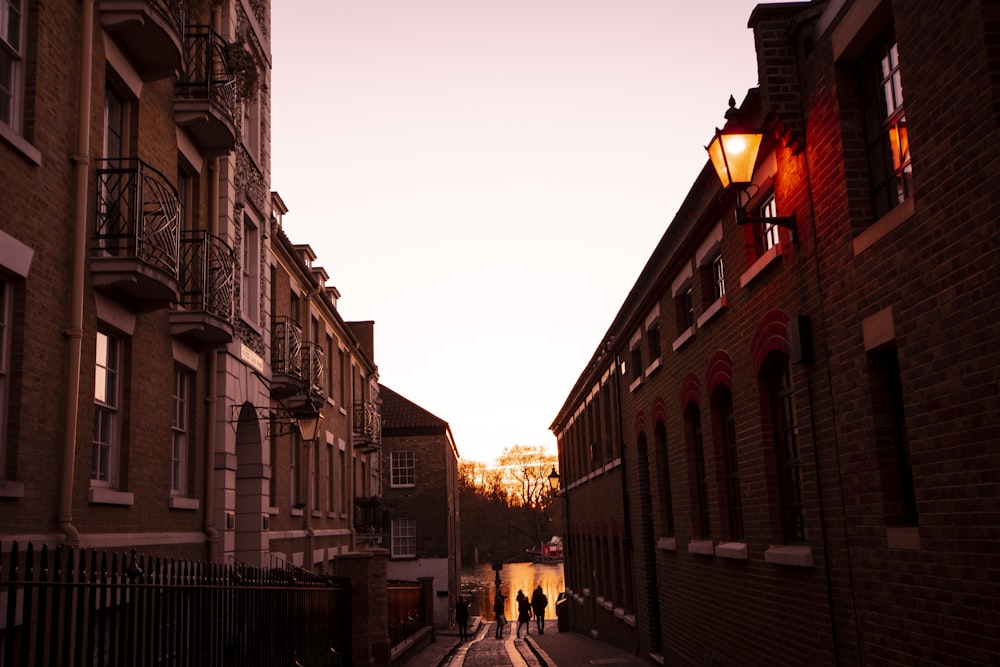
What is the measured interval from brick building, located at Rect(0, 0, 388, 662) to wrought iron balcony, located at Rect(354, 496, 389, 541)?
10.2 m

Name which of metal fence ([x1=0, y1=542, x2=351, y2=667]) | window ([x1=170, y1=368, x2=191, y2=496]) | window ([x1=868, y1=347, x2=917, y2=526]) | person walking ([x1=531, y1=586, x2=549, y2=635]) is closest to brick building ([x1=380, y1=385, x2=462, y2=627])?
person walking ([x1=531, y1=586, x2=549, y2=635])

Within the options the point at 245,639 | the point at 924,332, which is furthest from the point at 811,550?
the point at 245,639

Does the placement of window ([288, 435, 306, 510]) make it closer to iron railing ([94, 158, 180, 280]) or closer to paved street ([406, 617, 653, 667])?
paved street ([406, 617, 653, 667])

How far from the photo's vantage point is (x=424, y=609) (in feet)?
99.2

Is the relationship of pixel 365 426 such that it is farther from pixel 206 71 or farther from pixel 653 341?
pixel 206 71

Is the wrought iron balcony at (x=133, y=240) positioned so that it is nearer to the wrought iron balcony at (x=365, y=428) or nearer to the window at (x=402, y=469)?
the wrought iron balcony at (x=365, y=428)

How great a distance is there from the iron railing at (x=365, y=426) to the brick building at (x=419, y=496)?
12797 mm

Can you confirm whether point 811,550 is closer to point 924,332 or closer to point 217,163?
point 924,332

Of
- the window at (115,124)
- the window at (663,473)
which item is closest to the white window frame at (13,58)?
the window at (115,124)

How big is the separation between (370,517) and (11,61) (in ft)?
75.4

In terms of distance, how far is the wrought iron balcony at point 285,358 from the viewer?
16953 mm

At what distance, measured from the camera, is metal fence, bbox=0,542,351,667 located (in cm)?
501

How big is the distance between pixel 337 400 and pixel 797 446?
17.8 meters

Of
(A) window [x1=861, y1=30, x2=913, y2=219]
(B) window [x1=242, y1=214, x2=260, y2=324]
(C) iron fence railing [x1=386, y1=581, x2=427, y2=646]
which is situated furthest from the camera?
(C) iron fence railing [x1=386, y1=581, x2=427, y2=646]
